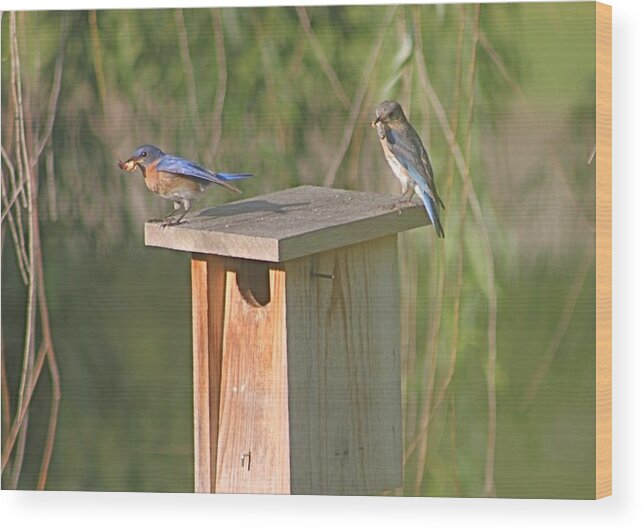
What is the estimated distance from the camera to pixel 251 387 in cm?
250

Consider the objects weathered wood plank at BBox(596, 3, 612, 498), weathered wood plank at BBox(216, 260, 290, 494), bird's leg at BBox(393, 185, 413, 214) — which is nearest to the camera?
weathered wood plank at BBox(216, 260, 290, 494)

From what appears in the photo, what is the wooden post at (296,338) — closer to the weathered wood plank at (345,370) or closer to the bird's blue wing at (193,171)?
the weathered wood plank at (345,370)

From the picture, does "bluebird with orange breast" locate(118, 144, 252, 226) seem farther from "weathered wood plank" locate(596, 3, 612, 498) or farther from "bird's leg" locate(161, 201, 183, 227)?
"weathered wood plank" locate(596, 3, 612, 498)

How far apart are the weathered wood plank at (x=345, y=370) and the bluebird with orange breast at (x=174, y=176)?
366 millimetres

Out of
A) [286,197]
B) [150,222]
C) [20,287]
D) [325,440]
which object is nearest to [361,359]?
[325,440]

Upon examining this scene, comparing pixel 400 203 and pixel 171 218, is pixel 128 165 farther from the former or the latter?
pixel 400 203

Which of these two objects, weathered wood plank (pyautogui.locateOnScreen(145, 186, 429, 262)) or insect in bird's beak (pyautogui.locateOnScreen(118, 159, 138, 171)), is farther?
insect in bird's beak (pyautogui.locateOnScreen(118, 159, 138, 171))

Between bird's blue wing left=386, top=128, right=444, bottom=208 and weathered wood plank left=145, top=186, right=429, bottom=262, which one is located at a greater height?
bird's blue wing left=386, top=128, right=444, bottom=208

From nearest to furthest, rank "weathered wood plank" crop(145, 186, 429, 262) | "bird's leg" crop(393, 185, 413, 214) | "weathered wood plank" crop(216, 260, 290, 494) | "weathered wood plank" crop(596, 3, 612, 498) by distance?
"weathered wood plank" crop(145, 186, 429, 262)
"weathered wood plank" crop(216, 260, 290, 494)
"bird's leg" crop(393, 185, 413, 214)
"weathered wood plank" crop(596, 3, 612, 498)

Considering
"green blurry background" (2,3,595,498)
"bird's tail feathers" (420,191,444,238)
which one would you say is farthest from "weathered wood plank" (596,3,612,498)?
"bird's tail feathers" (420,191,444,238)

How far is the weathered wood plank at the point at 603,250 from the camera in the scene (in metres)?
2.70

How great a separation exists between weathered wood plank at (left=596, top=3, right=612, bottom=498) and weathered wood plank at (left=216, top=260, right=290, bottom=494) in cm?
60

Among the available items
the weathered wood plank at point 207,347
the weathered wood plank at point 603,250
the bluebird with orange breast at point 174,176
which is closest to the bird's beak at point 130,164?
the bluebird with orange breast at point 174,176

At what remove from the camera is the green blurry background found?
272cm
